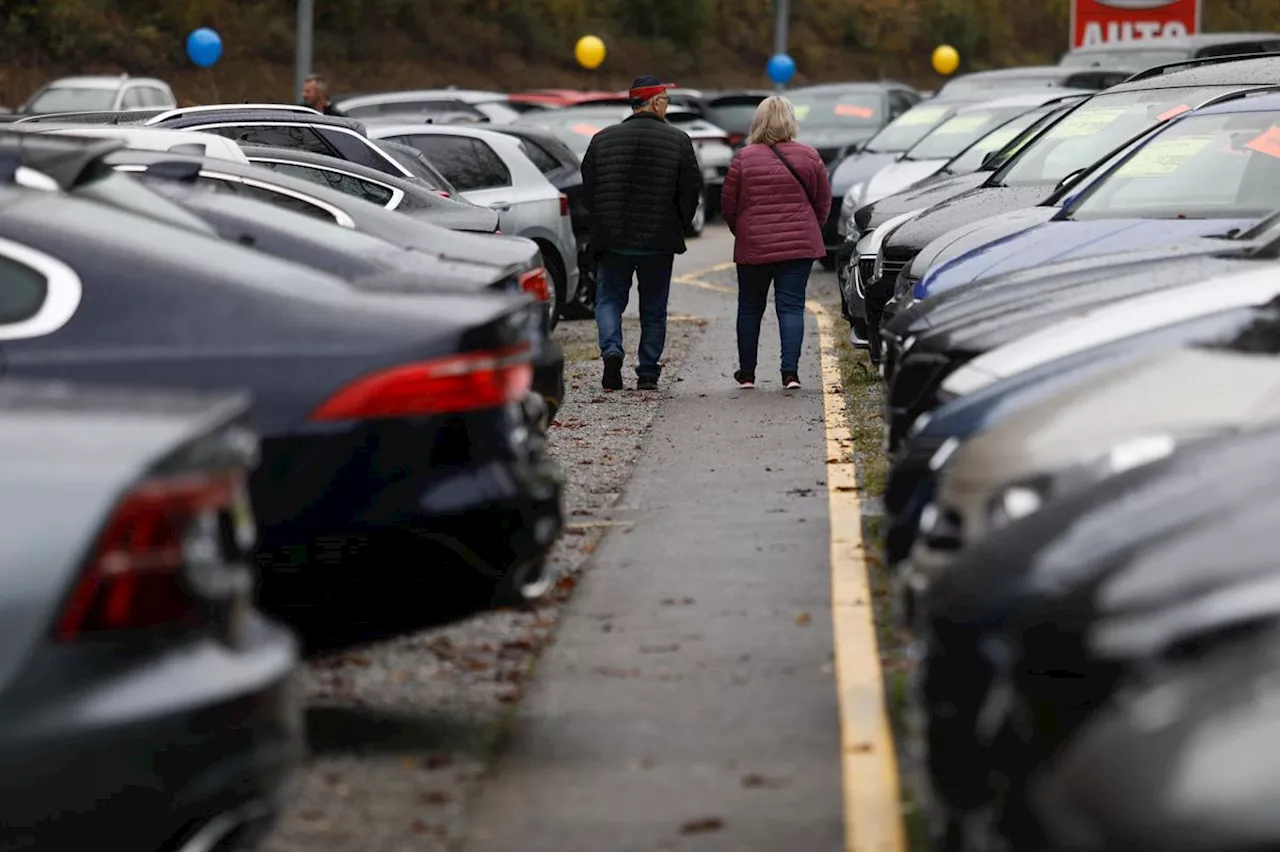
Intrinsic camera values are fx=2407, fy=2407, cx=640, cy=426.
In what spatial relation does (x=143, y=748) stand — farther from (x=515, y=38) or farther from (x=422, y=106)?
(x=515, y=38)

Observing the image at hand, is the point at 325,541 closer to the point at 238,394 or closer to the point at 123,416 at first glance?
the point at 238,394

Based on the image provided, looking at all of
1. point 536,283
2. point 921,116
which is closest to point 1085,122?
point 536,283

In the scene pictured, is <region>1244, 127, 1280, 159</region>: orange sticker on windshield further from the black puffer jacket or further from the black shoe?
the black shoe

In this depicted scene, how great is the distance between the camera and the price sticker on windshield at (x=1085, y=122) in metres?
13.9

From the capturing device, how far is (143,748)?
13.1ft

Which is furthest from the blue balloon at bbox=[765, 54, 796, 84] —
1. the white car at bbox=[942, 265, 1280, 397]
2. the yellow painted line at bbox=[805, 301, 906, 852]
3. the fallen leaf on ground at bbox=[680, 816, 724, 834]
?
the fallen leaf on ground at bbox=[680, 816, 724, 834]

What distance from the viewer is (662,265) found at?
1358 centimetres

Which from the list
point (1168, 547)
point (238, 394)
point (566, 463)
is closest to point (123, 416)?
point (238, 394)

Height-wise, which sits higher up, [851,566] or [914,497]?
[914,497]

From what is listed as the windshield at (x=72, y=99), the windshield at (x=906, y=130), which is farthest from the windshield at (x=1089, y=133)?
the windshield at (x=72, y=99)

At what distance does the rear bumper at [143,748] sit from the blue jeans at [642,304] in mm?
9307

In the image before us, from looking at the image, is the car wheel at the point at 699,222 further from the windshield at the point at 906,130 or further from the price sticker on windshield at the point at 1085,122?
the price sticker on windshield at the point at 1085,122

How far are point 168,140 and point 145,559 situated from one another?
26.7ft

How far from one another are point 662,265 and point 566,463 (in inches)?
119
